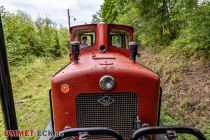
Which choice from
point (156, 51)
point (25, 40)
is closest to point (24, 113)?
point (156, 51)

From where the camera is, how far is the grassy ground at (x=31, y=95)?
17.7ft

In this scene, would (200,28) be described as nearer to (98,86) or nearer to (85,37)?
(85,37)

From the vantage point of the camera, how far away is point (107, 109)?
10.8 ft

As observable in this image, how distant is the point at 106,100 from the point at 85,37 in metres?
1.78

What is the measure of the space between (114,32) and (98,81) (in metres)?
1.60

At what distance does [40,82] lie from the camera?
29.4 ft

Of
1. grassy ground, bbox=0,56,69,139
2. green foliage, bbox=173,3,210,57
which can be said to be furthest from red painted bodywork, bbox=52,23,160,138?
green foliage, bbox=173,3,210,57

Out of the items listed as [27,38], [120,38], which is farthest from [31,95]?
[27,38]

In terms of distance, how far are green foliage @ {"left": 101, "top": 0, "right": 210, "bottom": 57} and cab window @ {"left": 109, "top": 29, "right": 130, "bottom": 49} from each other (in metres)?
1.95

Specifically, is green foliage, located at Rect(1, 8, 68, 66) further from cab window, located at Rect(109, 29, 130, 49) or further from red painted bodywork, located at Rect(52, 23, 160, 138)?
red painted bodywork, located at Rect(52, 23, 160, 138)

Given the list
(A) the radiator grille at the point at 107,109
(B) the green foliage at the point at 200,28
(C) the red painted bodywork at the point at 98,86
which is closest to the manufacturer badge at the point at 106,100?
(A) the radiator grille at the point at 107,109

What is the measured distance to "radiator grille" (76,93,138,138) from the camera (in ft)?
10.7

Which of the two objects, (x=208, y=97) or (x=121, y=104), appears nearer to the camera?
(x=121, y=104)

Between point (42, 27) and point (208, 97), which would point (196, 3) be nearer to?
point (208, 97)
